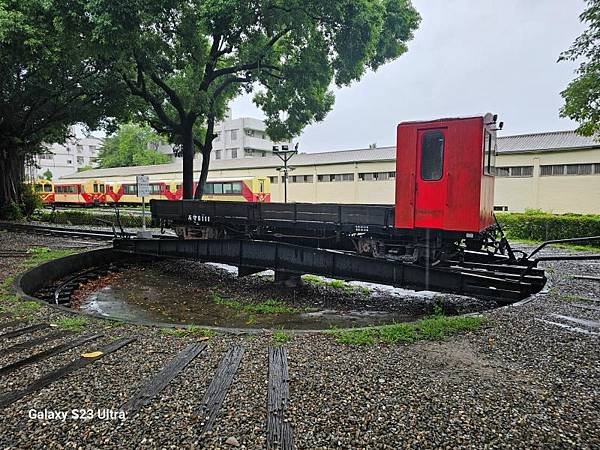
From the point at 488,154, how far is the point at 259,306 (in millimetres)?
5242

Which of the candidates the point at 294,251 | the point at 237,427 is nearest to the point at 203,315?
the point at 294,251

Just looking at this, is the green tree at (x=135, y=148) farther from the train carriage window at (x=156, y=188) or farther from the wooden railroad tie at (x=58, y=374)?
the wooden railroad tie at (x=58, y=374)

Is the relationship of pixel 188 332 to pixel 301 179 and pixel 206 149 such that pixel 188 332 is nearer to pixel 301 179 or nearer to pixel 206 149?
pixel 206 149

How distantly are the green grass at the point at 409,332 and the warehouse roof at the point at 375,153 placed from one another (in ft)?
38.5

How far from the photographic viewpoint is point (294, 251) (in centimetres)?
888

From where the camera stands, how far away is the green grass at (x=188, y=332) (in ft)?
16.1

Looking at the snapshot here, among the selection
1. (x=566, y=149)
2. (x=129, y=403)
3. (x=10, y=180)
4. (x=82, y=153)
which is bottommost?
(x=129, y=403)

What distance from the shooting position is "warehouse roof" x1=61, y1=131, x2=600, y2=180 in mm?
23172

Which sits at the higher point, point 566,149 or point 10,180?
point 566,149

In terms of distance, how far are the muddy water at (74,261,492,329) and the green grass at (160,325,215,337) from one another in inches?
78.4

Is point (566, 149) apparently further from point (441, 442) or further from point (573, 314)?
point (441, 442)

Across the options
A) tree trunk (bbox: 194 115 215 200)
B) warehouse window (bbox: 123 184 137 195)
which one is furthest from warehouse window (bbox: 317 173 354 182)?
warehouse window (bbox: 123 184 137 195)

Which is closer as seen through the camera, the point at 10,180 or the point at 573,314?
the point at 573,314

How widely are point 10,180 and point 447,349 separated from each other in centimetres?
2523
